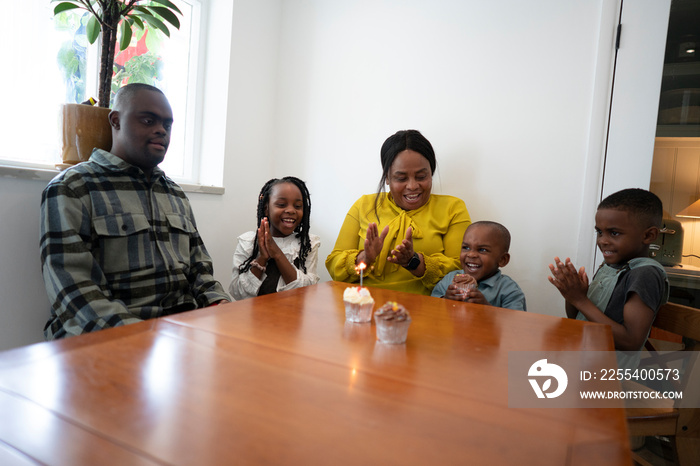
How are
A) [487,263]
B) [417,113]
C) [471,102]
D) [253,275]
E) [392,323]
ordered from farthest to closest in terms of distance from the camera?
[417,113]
[471,102]
[253,275]
[487,263]
[392,323]

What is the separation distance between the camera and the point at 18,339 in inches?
65.9

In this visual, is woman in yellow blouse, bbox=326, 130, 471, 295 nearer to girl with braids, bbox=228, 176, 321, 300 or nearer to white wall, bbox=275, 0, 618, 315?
girl with braids, bbox=228, 176, 321, 300

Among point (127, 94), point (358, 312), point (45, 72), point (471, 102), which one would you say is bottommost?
point (358, 312)

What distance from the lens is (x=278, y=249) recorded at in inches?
79.9

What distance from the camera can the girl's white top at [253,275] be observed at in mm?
2030

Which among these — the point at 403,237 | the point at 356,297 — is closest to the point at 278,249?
the point at 403,237

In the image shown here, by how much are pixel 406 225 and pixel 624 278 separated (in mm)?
959

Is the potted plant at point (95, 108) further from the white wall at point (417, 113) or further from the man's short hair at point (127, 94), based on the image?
the white wall at point (417, 113)

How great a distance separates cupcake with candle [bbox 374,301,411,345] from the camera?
37.3 inches

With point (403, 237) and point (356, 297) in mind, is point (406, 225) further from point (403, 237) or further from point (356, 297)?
point (356, 297)

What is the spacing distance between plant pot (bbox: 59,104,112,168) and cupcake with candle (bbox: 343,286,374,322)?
130cm

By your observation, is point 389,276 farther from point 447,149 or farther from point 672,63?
point 672,63

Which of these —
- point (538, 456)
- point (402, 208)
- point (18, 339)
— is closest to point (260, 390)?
point (538, 456)

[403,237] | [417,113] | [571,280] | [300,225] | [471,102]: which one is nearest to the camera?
[571,280]
